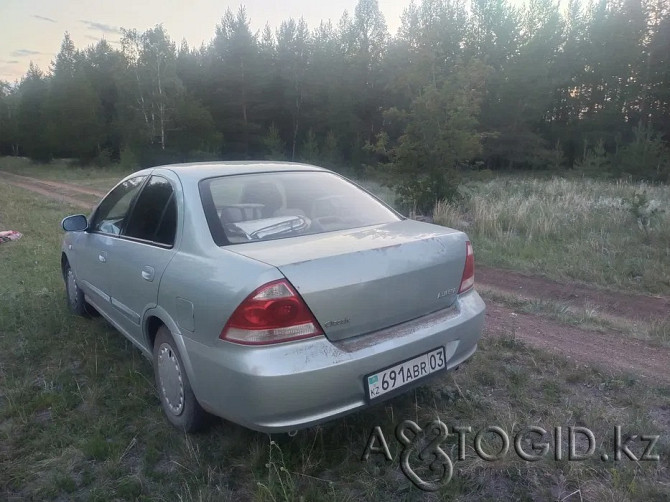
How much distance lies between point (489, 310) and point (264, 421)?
3593 millimetres

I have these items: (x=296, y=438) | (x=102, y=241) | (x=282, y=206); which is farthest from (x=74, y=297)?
(x=296, y=438)

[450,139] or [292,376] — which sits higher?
[450,139]

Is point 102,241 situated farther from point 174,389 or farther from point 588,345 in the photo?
point 588,345

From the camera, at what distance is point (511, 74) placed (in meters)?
35.1

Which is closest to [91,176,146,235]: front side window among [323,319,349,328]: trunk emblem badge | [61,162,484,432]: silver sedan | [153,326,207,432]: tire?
[61,162,484,432]: silver sedan

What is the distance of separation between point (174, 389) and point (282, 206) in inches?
51.0

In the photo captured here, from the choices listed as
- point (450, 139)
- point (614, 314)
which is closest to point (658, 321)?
point (614, 314)

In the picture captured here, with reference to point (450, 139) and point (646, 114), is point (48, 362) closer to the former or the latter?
point (450, 139)

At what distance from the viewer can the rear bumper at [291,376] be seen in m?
2.22

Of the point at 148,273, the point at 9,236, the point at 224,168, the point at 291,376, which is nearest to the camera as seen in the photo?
the point at 291,376

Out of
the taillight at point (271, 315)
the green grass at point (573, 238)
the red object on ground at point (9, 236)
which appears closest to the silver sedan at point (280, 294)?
the taillight at point (271, 315)

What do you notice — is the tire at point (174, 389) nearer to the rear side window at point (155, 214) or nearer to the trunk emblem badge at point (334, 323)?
the rear side window at point (155, 214)

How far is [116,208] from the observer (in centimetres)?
412

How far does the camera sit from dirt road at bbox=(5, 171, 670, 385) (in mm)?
3812
